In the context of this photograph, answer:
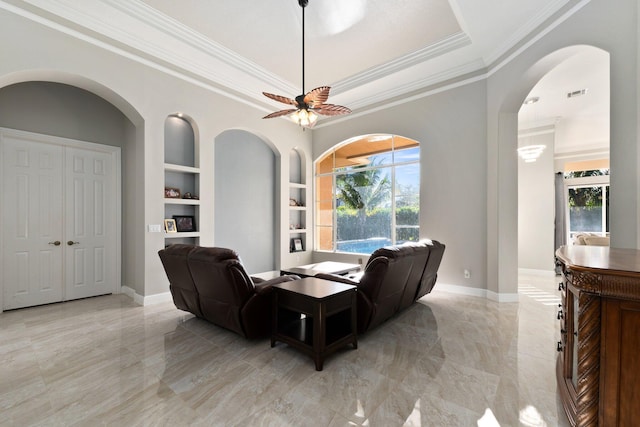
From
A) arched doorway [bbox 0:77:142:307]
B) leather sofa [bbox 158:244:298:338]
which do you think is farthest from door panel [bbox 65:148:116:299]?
leather sofa [bbox 158:244:298:338]

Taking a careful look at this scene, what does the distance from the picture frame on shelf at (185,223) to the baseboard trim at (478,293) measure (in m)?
4.28

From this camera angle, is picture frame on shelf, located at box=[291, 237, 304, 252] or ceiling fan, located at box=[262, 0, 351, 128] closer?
ceiling fan, located at box=[262, 0, 351, 128]

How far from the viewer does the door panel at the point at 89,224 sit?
4.49 metres

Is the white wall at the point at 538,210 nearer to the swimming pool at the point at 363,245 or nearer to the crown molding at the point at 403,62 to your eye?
the swimming pool at the point at 363,245

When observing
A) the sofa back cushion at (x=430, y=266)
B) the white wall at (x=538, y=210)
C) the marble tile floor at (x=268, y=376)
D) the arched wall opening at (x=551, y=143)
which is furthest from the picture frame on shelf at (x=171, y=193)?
the white wall at (x=538, y=210)

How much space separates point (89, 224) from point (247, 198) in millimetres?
2611

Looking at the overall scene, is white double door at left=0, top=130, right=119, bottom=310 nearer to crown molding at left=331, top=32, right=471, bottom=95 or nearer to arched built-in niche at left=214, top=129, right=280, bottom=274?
arched built-in niche at left=214, top=129, right=280, bottom=274

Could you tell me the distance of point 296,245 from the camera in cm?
682

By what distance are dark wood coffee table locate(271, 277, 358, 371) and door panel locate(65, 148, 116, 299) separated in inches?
145

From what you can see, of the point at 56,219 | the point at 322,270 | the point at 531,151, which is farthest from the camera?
the point at 531,151

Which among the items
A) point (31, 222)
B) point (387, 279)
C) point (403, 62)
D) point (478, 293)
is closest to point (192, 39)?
point (403, 62)

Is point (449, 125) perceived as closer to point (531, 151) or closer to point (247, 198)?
point (531, 151)

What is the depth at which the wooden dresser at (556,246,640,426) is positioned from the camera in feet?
4.28

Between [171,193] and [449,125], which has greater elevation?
[449,125]
